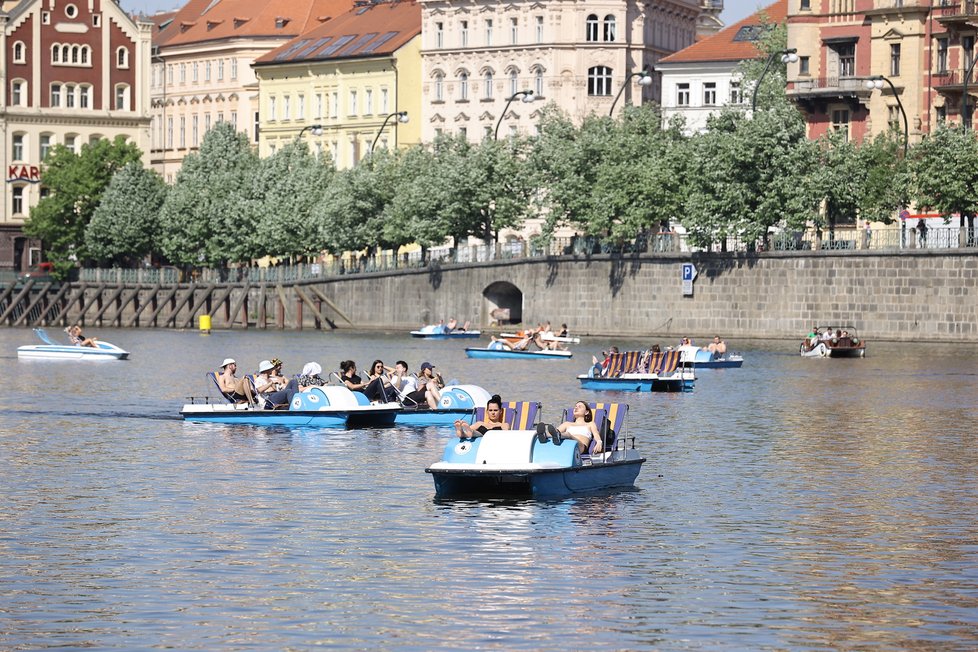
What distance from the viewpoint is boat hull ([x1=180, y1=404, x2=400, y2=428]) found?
58656 millimetres

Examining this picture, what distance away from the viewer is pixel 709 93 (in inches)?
6324

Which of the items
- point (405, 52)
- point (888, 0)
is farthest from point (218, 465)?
point (405, 52)

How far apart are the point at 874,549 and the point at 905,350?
237ft

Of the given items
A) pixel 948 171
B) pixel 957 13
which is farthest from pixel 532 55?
pixel 948 171

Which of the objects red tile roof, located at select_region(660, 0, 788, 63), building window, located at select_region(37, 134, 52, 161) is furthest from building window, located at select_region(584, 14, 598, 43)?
building window, located at select_region(37, 134, 52, 161)

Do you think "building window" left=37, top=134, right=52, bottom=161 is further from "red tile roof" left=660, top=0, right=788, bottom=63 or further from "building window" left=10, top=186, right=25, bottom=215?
"red tile roof" left=660, top=0, right=788, bottom=63

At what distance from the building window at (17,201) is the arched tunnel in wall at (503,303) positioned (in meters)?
55.5

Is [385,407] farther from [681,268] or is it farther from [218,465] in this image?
[681,268]

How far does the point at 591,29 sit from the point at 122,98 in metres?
41.4

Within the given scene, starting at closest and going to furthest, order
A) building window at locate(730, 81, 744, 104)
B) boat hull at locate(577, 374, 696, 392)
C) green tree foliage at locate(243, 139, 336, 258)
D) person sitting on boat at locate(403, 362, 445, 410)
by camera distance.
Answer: person sitting on boat at locate(403, 362, 445, 410)
boat hull at locate(577, 374, 696, 392)
building window at locate(730, 81, 744, 104)
green tree foliage at locate(243, 139, 336, 258)

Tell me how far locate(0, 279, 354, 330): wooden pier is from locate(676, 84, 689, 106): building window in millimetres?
30838

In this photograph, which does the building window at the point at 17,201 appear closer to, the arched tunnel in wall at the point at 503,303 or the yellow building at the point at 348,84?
the yellow building at the point at 348,84

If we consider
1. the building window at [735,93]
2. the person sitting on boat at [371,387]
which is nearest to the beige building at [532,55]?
the building window at [735,93]

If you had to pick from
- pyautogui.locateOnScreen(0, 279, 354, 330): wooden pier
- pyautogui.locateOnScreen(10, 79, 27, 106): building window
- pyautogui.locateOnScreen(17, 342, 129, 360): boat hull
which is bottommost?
pyautogui.locateOnScreen(17, 342, 129, 360): boat hull
